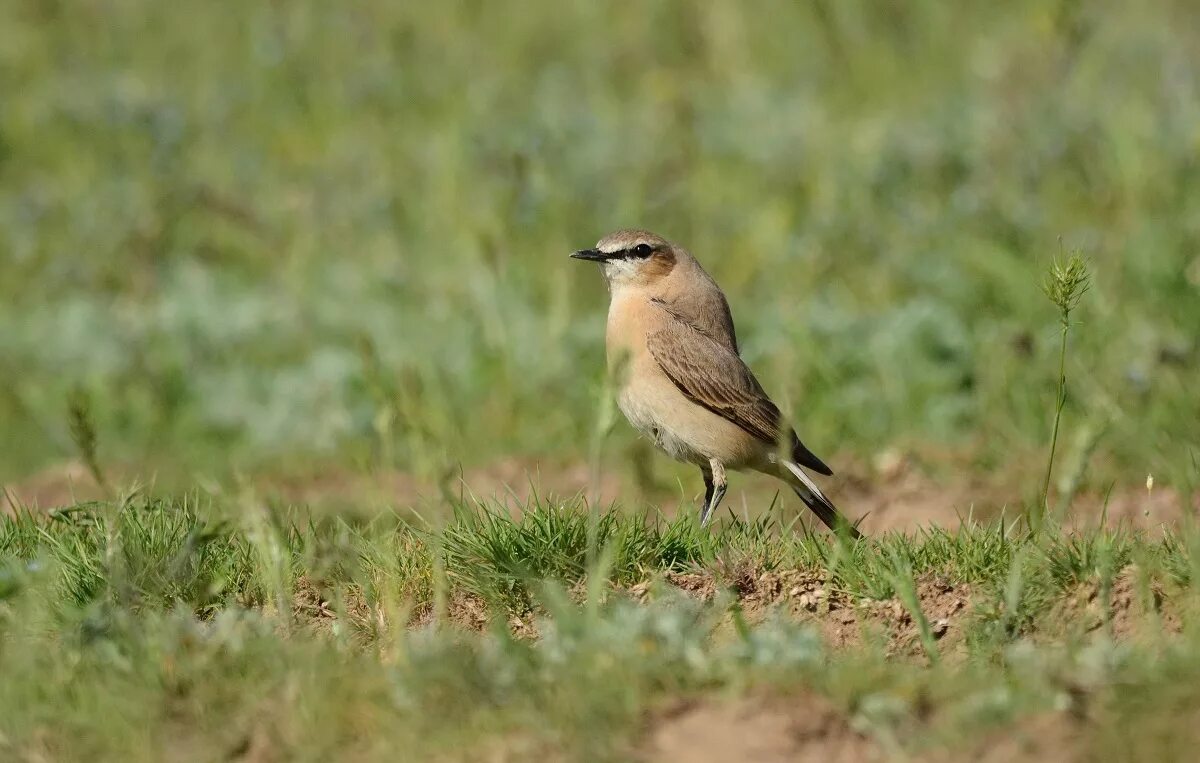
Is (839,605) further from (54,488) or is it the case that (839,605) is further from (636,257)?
(54,488)

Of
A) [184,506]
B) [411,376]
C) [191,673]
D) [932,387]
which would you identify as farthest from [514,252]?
[191,673]

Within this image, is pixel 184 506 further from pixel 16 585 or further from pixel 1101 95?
pixel 1101 95

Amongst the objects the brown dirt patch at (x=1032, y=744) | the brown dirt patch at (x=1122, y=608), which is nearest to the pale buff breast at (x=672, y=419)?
the brown dirt patch at (x=1122, y=608)

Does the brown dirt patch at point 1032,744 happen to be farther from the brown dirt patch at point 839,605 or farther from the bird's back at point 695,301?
the bird's back at point 695,301

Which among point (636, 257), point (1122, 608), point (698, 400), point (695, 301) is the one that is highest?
point (636, 257)

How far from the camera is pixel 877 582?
5355mm

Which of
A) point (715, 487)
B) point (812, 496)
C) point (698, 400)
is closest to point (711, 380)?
point (698, 400)

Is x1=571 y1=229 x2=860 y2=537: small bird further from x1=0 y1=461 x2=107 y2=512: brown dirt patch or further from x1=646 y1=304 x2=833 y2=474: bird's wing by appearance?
x1=0 y1=461 x2=107 y2=512: brown dirt patch

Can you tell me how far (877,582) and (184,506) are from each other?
2.60 metres

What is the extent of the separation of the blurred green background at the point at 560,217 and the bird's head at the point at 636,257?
3.67 ft

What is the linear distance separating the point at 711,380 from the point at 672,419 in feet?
0.80

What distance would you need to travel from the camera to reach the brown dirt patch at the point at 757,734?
395 centimetres

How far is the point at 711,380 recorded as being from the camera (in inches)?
273

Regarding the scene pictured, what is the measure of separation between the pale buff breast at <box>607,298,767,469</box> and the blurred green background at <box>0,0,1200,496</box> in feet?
2.98
